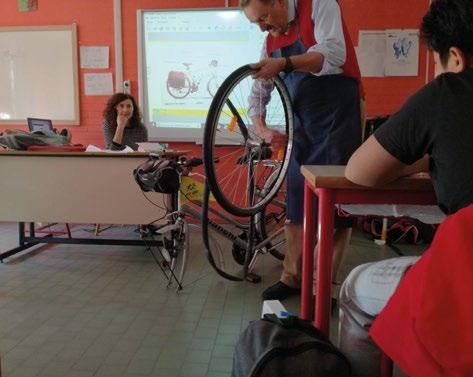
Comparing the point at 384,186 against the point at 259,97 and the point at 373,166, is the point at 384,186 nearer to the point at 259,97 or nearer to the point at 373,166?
the point at 373,166

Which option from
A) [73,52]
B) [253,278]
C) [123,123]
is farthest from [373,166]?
[73,52]

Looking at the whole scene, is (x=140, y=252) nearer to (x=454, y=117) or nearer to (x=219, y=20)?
(x=219, y=20)

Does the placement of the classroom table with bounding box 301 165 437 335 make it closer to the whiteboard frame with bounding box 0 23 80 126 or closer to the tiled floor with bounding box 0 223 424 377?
the tiled floor with bounding box 0 223 424 377

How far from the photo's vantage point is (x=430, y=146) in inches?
28.5

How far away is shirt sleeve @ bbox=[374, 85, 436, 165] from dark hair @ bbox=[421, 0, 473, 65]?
139mm

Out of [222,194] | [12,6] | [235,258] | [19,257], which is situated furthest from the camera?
[12,6]

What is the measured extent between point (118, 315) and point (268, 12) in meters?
1.47

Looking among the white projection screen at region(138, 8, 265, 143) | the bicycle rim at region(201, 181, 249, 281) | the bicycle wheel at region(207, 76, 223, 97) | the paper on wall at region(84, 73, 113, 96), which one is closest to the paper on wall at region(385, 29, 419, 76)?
the white projection screen at region(138, 8, 265, 143)

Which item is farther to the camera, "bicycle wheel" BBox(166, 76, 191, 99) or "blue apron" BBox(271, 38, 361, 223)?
"bicycle wheel" BBox(166, 76, 191, 99)

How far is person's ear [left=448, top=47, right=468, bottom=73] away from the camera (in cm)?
76

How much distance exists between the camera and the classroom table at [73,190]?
2504 millimetres

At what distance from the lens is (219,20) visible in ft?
11.7

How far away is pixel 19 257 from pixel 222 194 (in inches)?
75.3

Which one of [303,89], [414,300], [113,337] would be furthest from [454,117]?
[113,337]
